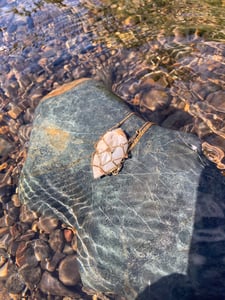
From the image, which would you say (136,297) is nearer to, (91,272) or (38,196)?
(91,272)

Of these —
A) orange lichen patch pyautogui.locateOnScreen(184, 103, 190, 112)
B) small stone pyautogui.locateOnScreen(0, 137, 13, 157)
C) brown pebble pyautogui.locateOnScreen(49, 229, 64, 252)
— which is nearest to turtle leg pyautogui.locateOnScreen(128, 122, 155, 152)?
orange lichen patch pyautogui.locateOnScreen(184, 103, 190, 112)

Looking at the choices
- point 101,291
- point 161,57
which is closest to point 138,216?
Answer: point 101,291

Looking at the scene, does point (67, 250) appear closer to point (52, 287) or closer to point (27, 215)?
point (52, 287)

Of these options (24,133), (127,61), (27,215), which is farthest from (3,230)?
(127,61)

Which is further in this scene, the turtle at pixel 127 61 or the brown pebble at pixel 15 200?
the turtle at pixel 127 61

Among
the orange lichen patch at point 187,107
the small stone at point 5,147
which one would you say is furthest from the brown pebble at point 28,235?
the orange lichen patch at point 187,107

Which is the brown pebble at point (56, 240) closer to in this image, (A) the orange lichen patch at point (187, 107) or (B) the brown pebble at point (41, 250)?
(B) the brown pebble at point (41, 250)

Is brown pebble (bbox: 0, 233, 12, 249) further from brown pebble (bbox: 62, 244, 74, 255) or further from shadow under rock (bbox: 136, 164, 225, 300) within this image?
shadow under rock (bbox: 136, 164, 225, 300)
